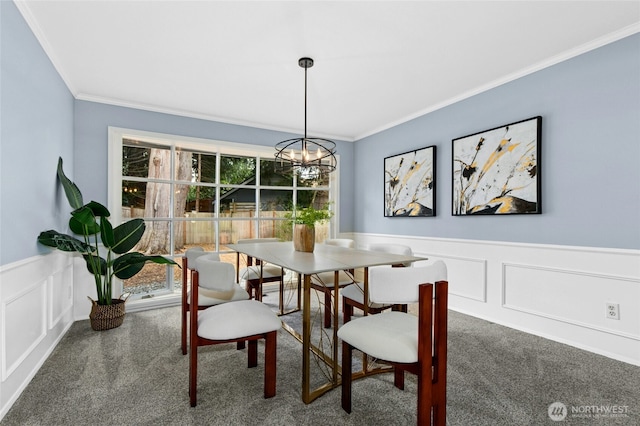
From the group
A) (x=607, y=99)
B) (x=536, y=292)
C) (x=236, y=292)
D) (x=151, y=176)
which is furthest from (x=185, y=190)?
(x=607, y=99)

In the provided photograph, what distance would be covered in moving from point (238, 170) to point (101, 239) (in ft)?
6.56

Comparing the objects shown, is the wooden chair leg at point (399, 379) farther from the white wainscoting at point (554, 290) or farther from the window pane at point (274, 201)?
the window pane at point (274, 201)

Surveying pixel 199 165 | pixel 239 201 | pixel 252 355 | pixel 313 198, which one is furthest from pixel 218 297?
pixel 313 198

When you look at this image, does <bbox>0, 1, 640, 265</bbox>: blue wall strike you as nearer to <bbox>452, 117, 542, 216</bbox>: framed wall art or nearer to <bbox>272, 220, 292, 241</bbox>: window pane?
<bbox>452, 117, 542, 216</bbox>: framed wall art

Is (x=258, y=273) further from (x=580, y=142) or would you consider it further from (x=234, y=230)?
(x=580, y=142)

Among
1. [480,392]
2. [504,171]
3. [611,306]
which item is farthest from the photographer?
[504,171]

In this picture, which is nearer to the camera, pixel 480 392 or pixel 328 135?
pixel 480 392

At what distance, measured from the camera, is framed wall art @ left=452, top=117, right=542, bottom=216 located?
2.88m

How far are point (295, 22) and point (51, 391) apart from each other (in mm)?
2926

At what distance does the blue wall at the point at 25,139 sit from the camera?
184cm

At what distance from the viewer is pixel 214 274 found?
6.20 ft

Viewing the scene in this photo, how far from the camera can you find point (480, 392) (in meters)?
1.94

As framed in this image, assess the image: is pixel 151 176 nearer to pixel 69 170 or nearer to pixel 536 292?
pixel 69 170

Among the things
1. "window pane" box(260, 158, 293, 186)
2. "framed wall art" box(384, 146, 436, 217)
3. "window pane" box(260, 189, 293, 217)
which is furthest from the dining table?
"window pane" box(260, 158, 293, 186)
